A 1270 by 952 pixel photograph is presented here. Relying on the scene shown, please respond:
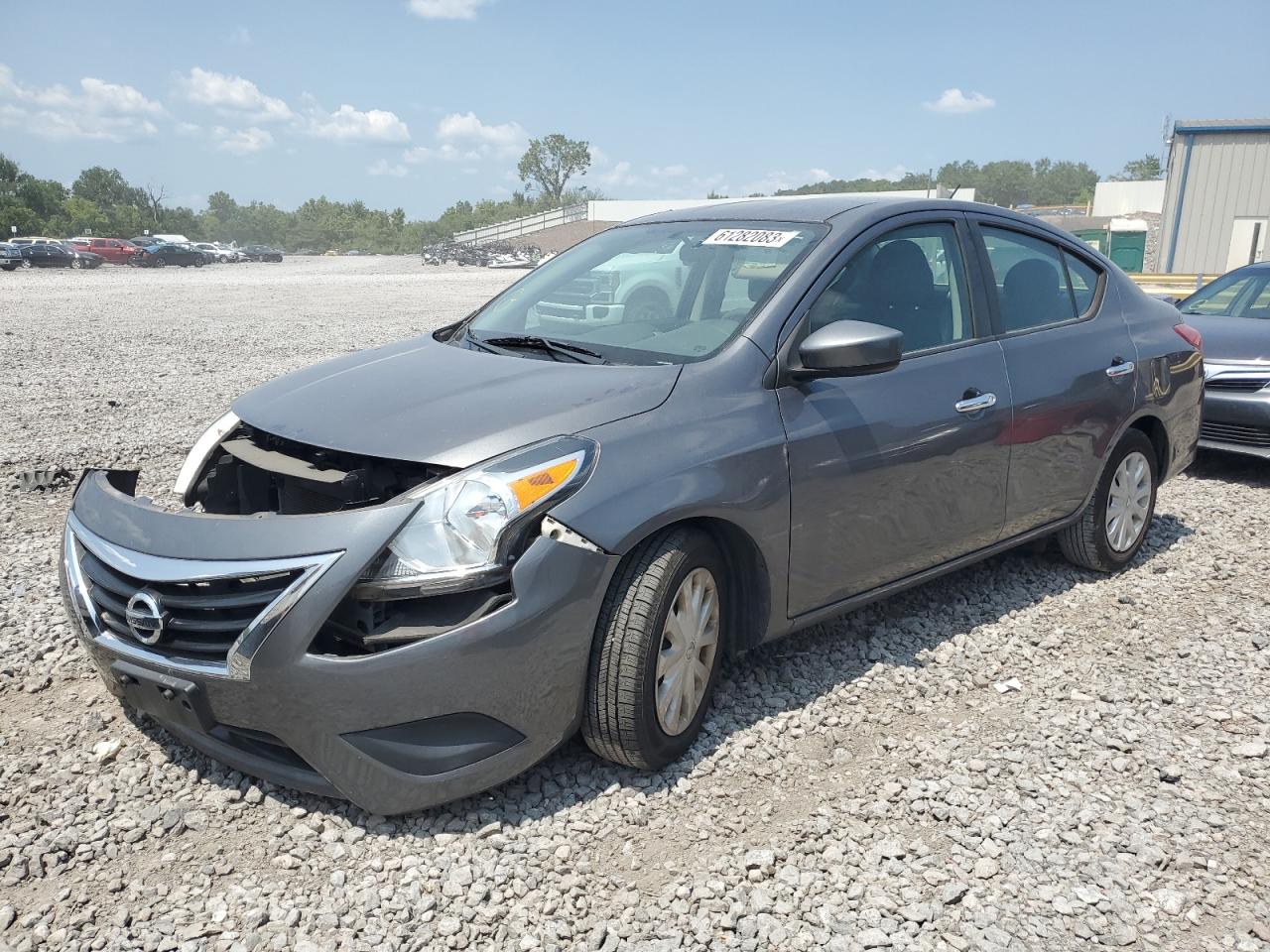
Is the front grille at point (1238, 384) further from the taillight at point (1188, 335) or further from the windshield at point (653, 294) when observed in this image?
the windshield at point (653, 294)

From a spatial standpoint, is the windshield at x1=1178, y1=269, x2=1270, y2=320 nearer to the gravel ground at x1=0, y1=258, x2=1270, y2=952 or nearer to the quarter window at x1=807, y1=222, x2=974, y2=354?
the gravel ground at x1=0, y1=258, x2=1270, y2=952

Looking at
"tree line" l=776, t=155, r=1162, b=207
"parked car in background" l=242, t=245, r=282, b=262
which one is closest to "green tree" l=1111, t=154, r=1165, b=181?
"tree line" l=776, t=155, r=1162, b=207

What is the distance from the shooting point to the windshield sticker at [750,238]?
12.3 ft

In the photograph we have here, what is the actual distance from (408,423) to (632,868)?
141 cm

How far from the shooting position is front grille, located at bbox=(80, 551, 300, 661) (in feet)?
8.54

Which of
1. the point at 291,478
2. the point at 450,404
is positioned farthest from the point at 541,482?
the point at 291,478

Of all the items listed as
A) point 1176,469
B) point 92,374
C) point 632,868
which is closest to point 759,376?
point 632,868

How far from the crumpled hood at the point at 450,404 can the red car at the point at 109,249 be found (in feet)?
172

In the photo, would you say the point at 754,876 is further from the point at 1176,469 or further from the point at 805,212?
the point at 1176,469

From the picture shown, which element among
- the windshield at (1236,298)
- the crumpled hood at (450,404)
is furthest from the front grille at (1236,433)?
the crumpled hood at (450,404)

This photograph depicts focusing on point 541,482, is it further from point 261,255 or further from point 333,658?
point 261,255

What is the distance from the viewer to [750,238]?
12.6 feet

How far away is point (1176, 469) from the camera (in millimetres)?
5277

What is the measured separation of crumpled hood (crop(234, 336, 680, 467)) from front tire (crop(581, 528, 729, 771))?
0.45m
